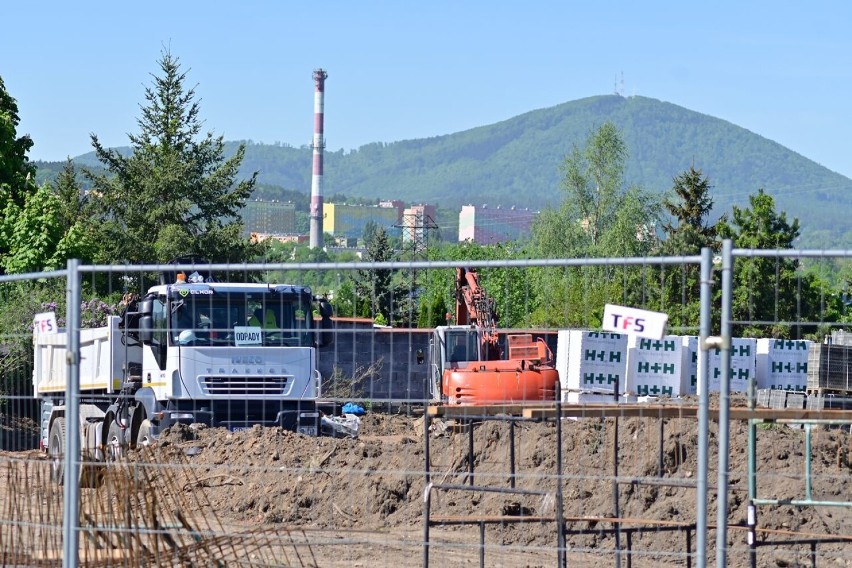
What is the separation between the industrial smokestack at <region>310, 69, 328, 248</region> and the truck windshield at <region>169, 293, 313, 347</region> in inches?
4775

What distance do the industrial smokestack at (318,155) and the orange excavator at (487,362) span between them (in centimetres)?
11202

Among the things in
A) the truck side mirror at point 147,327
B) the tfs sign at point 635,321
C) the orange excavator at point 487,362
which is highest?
the tfs sign at point 635,321

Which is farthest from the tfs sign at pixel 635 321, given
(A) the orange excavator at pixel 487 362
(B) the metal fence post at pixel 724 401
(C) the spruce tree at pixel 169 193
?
(C) the spruce tree at pixel 169 193

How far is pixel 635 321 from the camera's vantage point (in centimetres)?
616

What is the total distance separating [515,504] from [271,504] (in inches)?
129

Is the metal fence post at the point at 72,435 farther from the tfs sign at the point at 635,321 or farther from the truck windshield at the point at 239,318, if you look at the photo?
the truck windshield at the point at 239,318

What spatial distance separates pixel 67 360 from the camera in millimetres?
6805

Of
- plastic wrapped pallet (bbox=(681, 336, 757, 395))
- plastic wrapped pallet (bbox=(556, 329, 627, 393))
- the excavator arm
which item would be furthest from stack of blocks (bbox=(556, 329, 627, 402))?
the excavator arm

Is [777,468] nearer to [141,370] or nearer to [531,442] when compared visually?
[531,442]

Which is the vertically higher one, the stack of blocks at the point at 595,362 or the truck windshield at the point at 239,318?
the truck windshield at the point at 239,318

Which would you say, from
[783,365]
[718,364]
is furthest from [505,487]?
[783,365]

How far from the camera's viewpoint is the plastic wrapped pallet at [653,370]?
11828 mm

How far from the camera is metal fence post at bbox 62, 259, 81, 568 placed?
6691mm

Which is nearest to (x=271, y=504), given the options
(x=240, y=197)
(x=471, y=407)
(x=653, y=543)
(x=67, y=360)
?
(x=653, y=543)
